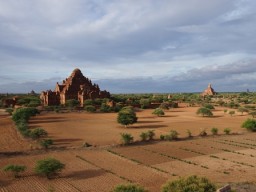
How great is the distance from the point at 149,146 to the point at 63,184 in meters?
13.2

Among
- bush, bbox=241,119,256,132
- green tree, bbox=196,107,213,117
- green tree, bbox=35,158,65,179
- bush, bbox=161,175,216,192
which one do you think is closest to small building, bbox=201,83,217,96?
green tree, bbox=196,107,213,117

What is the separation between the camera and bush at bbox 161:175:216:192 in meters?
13.5

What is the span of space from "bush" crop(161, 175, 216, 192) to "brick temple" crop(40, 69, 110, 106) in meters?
73.7

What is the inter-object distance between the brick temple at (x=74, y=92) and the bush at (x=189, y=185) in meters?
73.7

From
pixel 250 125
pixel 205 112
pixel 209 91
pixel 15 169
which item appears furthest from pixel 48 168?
pixel 209 91

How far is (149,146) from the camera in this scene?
30.6 m

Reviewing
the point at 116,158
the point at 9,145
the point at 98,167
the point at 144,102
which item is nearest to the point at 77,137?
the point at 9,145

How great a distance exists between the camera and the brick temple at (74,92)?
89.2 metres

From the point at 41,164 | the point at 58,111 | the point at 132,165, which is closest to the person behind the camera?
the point at 41,164

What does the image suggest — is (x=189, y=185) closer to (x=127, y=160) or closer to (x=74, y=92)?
(x=127, y=160)

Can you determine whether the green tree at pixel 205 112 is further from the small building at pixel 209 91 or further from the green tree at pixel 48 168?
the small building at pixel 209 91

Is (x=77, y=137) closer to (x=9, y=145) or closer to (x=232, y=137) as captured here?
(x=9, y=145)

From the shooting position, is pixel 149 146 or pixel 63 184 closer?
pixel 63 184

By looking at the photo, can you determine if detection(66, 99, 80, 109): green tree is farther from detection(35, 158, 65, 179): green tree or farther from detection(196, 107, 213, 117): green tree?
detection(35, 158, 65, 179): green tree
